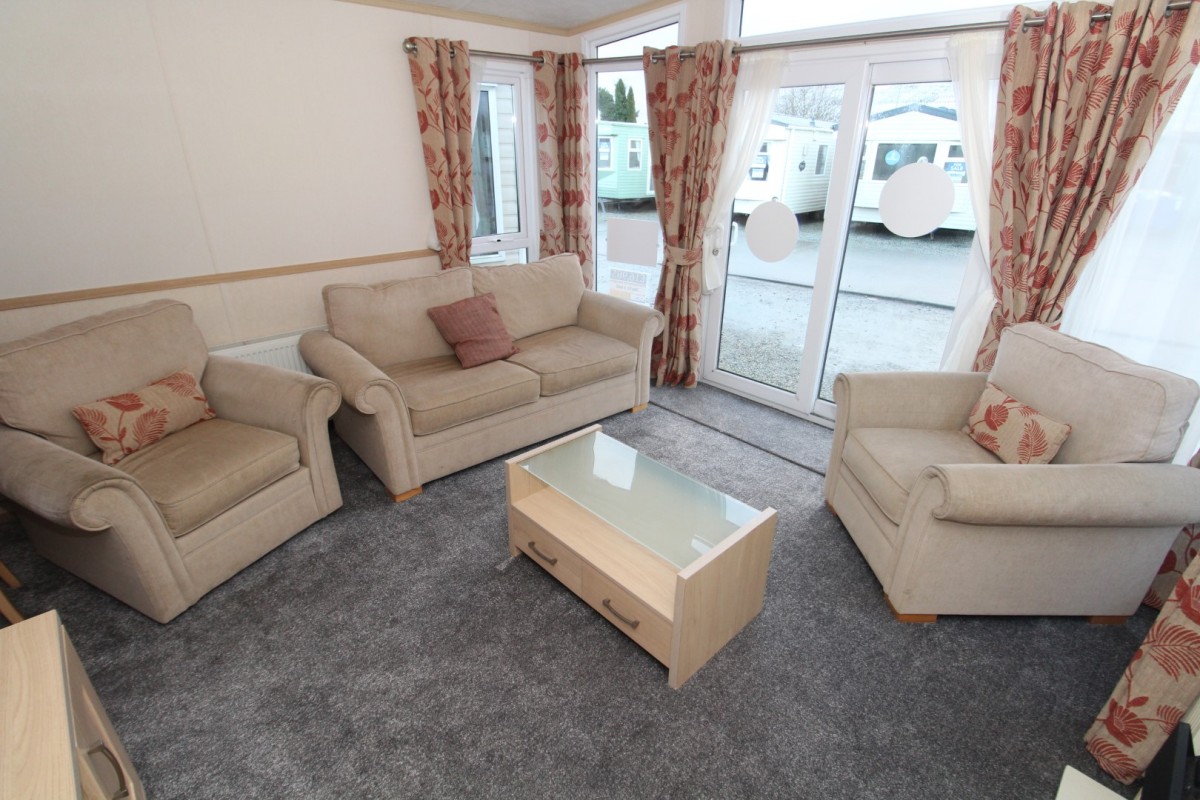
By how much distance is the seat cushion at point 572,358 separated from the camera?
3070 millimetres

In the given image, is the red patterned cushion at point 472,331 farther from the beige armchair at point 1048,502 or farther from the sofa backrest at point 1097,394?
the sofa backrest at point 1097,394

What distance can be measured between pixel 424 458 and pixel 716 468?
58.6 inches

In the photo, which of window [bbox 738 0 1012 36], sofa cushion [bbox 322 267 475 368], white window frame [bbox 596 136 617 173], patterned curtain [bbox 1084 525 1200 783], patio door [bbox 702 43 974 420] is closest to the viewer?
patterned curtain [bbox 1084 525 1200 783]

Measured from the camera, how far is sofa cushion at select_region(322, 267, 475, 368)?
2908mm

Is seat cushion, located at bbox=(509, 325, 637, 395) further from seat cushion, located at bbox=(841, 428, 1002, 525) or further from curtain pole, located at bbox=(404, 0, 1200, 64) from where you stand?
curtain pole, located at bbox=(404, 0, 1200, 64)

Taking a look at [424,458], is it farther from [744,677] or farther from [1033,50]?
[1033,50]

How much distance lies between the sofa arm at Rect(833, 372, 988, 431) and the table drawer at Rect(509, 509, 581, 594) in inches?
53.5

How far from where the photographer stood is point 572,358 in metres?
3.20

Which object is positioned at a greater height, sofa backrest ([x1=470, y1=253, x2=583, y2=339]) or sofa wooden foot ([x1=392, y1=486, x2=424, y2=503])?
sofa backrest ([x1=470, y1=253, x2=583, y2=339])

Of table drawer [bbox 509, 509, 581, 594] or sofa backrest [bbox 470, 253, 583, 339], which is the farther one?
sofa backrest [bbox 470, 253, 583, 339]

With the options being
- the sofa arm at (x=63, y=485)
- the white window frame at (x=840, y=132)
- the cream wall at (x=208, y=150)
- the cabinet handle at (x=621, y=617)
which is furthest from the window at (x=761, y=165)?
the sofa arm at (x=63, y=485)

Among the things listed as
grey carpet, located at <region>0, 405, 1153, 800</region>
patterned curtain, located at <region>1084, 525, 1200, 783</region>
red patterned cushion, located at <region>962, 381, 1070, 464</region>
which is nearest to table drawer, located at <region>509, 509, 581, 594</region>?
grey carpet, located at <region>0, 405, 1153, 800</region>

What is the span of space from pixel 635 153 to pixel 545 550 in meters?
3.09

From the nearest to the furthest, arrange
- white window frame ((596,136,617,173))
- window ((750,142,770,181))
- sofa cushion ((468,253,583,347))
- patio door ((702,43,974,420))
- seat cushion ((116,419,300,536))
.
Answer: seat cushion ((116,419,300,536)), patio door ((702,43,974,420)), window ((750,142,770,181)), sofa cushion ((468,253,583,347)), white window frame ((596,136,617,173))
